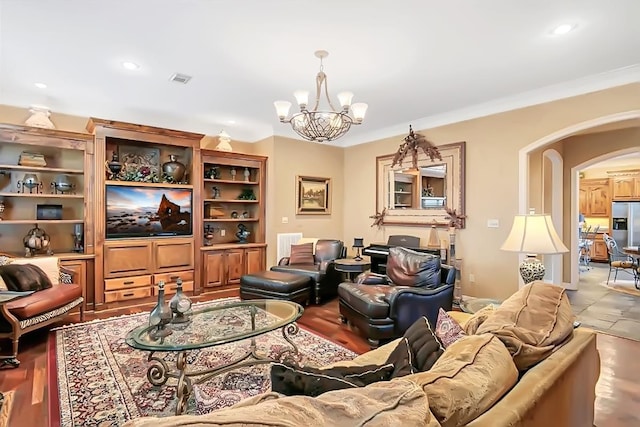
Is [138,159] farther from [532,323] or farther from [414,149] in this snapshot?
[532,323]

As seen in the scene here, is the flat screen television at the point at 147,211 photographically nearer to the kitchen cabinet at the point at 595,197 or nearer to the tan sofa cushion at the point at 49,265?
the tan sofa cushion at the point at 49,265

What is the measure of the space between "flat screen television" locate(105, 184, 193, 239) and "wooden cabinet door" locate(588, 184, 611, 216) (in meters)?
10.6

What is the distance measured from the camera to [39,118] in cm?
460

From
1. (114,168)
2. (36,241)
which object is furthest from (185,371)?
(114,168)

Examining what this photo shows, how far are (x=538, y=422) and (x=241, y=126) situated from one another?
607cm

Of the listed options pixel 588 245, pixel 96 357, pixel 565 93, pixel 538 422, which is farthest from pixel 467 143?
pixel 588 245

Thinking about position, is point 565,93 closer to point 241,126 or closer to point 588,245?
point 241,126

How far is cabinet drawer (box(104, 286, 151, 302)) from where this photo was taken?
16.0 ft

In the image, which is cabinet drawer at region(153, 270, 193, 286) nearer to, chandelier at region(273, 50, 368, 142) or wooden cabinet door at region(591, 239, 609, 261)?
chandelier at region(273, 50, 368, 142)

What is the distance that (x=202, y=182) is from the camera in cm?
574

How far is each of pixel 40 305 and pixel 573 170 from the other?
7717mm

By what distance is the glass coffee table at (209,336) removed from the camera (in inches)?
92.4

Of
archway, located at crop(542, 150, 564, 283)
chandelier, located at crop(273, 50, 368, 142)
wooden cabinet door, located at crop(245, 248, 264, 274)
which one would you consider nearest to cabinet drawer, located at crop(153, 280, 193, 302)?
wooden cabinet door, located at crop(245, 248, 264, 274)

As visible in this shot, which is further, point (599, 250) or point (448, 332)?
point (599, 250)
